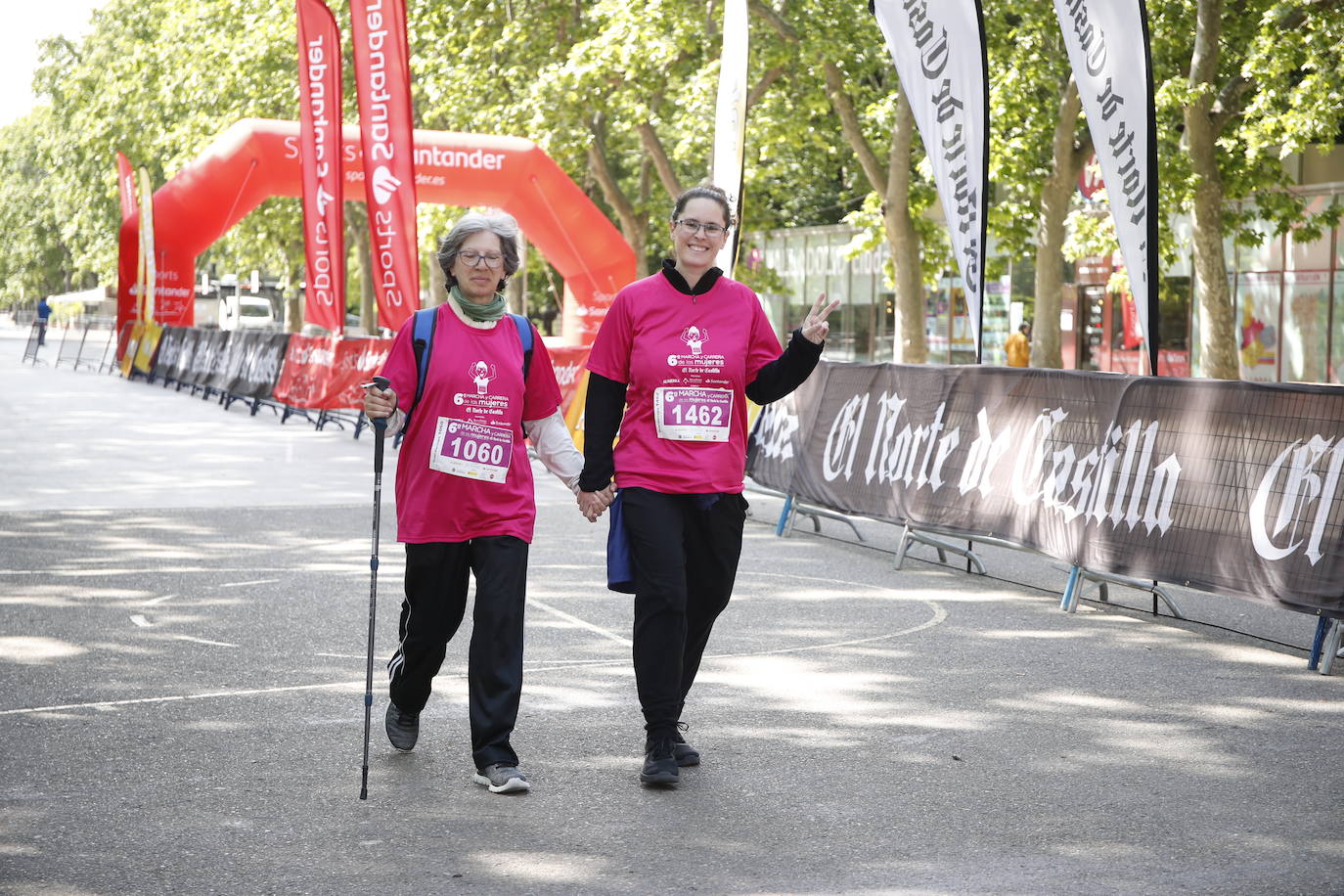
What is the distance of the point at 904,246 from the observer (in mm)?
25062

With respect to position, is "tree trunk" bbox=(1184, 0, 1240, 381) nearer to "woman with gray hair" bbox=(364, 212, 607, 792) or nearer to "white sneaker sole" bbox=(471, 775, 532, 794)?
"woman with gray hair" bbox=(364, 212, 607, 792)

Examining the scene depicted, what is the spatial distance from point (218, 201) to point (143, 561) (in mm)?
16633

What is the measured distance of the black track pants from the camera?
5.46 meters

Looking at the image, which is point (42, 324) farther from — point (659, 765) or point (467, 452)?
point (659, 765)

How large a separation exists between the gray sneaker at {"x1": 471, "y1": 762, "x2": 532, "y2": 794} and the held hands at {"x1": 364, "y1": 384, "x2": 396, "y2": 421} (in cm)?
118

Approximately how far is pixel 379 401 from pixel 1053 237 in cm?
1984

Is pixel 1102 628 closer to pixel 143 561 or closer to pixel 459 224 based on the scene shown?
pixel 459 224

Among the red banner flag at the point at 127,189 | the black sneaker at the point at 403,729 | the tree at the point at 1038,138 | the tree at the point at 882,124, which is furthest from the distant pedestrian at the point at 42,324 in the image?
the black sneaker at the point at 403,729

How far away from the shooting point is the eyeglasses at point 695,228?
552 centimetres

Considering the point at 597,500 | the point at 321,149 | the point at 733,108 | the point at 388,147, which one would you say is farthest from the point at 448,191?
the point at 597,500

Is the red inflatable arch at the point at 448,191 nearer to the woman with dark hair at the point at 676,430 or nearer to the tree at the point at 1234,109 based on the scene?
the tree at the point at 1234,109

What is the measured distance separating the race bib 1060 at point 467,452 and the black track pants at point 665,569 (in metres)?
0.46

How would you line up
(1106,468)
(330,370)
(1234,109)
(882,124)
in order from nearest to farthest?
(1106,468) < (1234,109) < (330,370) < (882,124)

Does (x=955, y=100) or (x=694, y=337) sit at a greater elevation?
(x=955, y=100)
